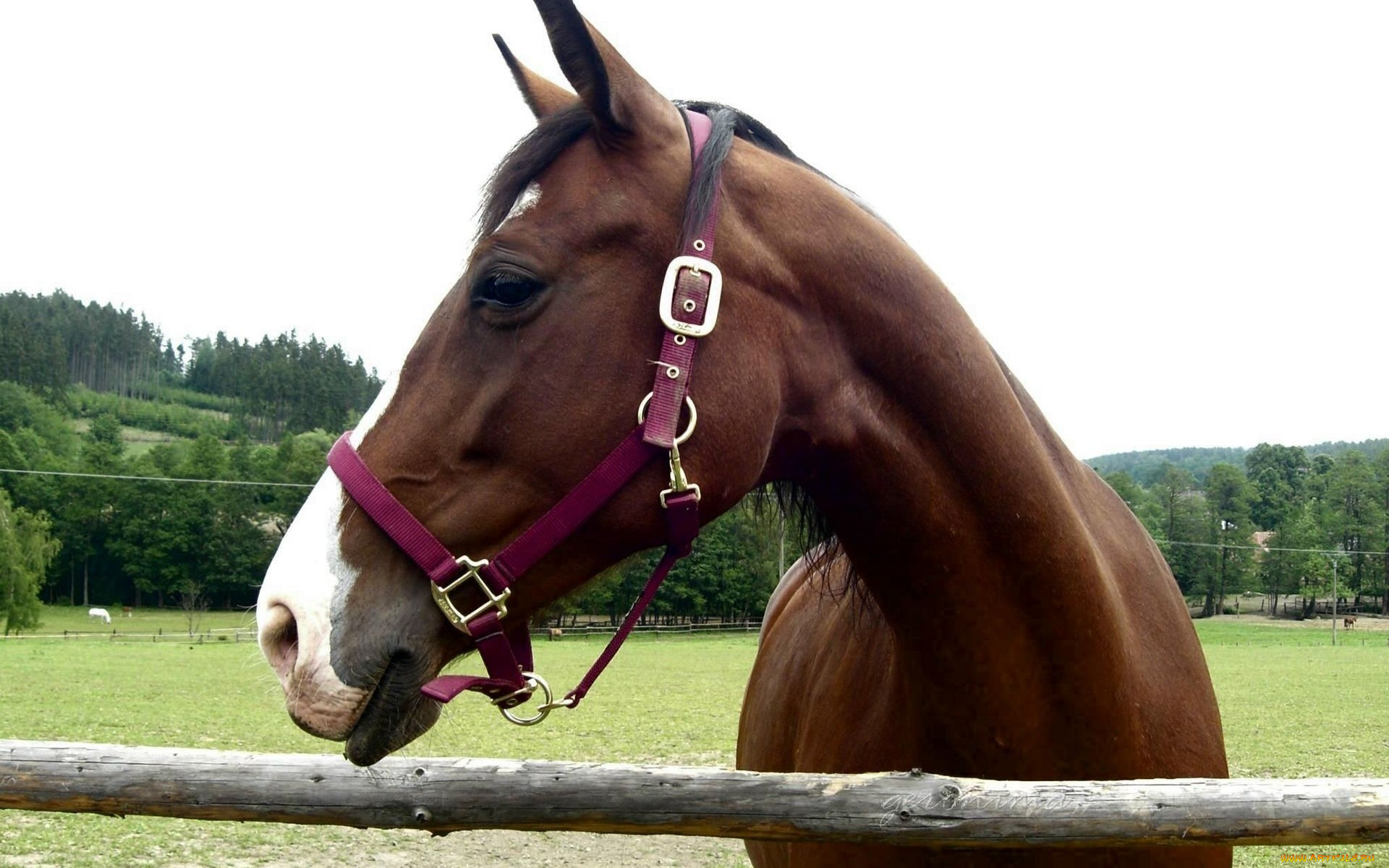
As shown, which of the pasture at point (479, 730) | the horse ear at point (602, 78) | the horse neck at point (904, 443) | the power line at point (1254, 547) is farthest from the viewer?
the power line at point (1254, 547)

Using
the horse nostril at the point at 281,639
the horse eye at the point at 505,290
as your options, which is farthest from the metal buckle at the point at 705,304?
the horse nostril at the point at 281,639

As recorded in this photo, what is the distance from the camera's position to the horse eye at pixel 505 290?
1.86 m

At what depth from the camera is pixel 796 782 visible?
2.24 m

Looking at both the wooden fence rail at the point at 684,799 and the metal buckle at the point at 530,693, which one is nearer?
the metal buckle at the point at 530,693

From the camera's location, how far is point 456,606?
177 centimetres

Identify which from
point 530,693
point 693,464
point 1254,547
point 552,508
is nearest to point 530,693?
point 530,693

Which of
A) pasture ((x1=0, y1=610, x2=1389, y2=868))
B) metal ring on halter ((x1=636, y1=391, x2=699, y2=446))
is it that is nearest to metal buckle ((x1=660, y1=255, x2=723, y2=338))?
metal ring on halter ((x1=636, y1=391, x2=699, y2=446))

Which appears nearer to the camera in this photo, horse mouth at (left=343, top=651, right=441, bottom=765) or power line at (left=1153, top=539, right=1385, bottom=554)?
horse mouth at (left=343, top=651, right=441, bottom=765)

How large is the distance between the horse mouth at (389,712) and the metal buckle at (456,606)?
0.11 metres

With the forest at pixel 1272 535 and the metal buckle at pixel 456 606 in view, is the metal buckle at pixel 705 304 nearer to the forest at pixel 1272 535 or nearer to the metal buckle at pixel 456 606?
the metal buckle at pixel 456 606

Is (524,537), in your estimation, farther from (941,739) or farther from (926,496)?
(941,739)

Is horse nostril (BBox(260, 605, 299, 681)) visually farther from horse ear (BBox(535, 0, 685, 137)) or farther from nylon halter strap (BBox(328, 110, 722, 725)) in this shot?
horse ear (BBox(535, 0, 685, 137))

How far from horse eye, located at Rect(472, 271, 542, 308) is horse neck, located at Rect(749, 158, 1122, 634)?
1.76 ft

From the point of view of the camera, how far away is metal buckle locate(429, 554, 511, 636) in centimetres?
175
